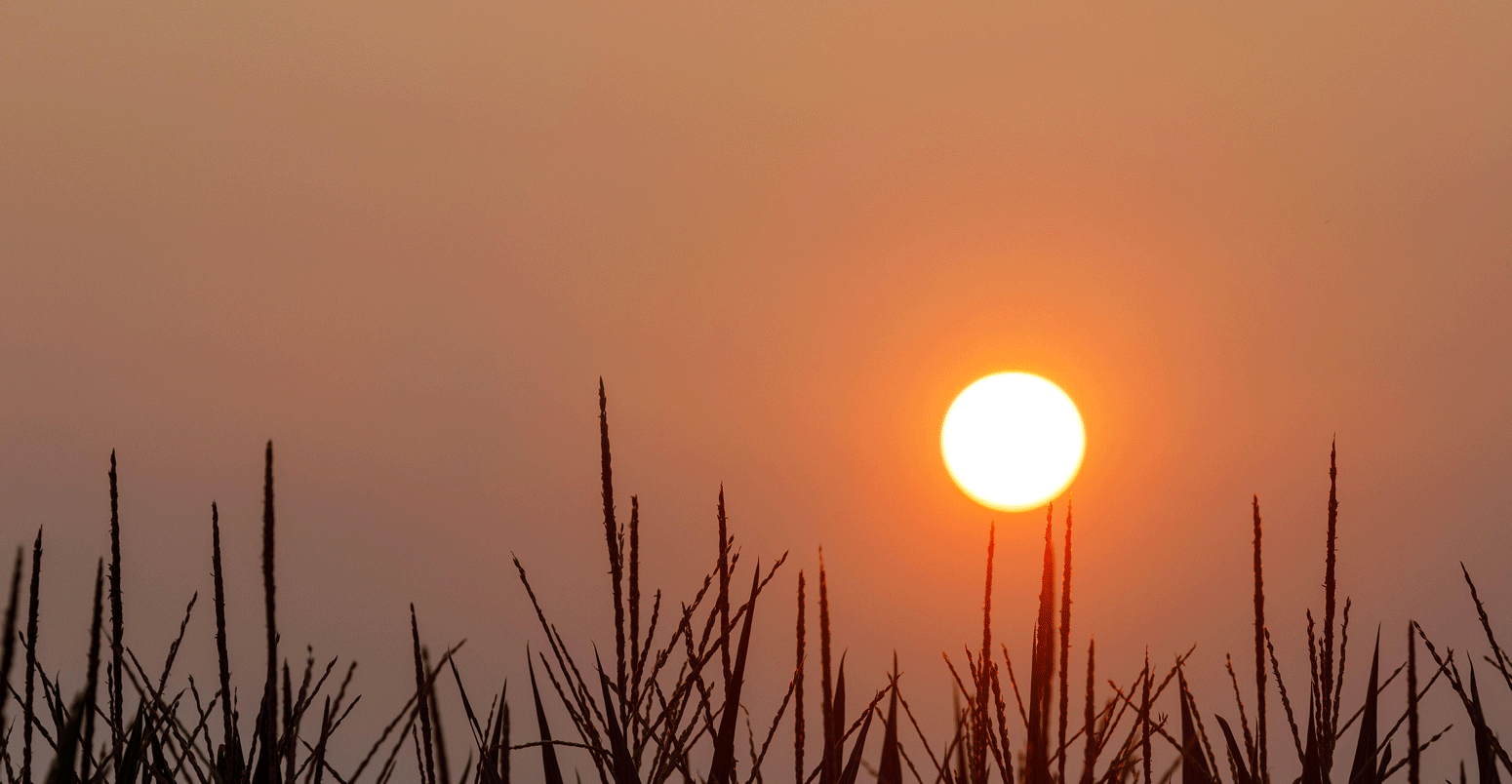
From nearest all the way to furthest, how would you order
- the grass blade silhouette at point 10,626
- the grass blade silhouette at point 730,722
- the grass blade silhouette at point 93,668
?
the grass blade silhouette at point 10,626
the grass blade silhouette at point 93,668
the grass blade silhouette at point 730,722

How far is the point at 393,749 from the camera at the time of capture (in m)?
1.85

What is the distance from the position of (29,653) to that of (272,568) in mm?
1160

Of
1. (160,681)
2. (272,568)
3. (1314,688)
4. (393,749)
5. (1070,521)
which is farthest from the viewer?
(1314,688)

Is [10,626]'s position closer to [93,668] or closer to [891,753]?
[93,668]

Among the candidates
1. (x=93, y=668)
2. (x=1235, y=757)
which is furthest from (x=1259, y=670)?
(x=93, y=668)

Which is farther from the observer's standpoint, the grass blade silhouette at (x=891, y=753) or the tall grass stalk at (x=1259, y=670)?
the grass blade silhouette at (x=891, y=753)

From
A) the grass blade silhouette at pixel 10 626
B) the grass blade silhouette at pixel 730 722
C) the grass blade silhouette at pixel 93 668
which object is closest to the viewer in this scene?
the grass blade silhouette at pixel 10 626

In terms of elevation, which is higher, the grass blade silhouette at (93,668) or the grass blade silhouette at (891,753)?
the grass blade silhouette at (93,668)

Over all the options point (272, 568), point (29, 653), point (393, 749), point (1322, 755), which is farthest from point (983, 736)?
point (29, 653)

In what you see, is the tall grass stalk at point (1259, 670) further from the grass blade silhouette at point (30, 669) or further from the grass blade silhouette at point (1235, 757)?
the grass blade silhouette at point (30, 669)


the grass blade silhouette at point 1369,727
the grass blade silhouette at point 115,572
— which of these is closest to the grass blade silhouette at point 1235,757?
the grass blade silhouette at point 1369,727

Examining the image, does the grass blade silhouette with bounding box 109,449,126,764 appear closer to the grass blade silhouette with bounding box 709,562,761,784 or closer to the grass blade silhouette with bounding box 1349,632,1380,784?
the grass blade silhouette with bounding box 709,562,761,784

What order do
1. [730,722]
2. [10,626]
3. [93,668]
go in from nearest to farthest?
1. [10,626]
2. [93,668]
3. [730,722]

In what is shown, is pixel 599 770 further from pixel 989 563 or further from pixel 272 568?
pixel 272 568
